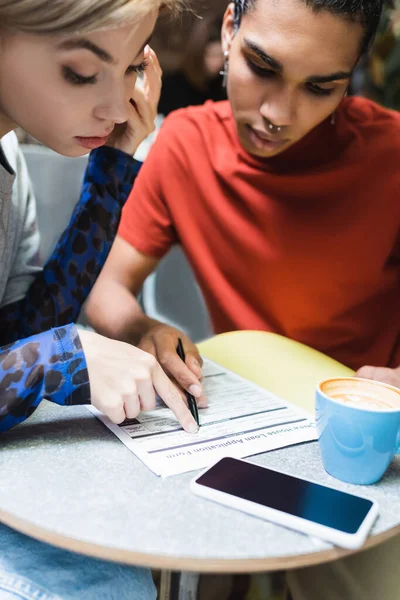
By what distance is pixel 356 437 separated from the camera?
584mm

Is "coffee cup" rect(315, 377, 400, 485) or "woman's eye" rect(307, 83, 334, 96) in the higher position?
"woman's eye" rect(307, 83, 334, 96)

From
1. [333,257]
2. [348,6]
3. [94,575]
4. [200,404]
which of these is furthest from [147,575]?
[348,6]

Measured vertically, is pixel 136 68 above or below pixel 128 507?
above

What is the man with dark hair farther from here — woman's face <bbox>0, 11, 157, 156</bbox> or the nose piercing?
woman's face <bbox>0, 11, 157, 156</bbox>

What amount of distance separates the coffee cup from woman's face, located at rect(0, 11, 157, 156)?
1.37 feet

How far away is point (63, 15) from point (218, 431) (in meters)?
0.47

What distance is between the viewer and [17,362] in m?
0.65

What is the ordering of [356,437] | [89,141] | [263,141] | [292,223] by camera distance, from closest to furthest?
[356,437], [89,141], [263,141], [292,223]

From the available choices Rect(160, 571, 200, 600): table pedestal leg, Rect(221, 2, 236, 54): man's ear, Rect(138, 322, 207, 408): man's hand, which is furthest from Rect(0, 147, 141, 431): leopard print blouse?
Rect(160, 571, 200, 600): table pedestal leg

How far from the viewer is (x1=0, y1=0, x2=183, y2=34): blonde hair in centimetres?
64

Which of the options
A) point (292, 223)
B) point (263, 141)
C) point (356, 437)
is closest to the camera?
point (356, 437)

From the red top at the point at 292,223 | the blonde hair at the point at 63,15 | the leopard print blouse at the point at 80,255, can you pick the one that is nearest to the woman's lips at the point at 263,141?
the red top at the point at 292,223

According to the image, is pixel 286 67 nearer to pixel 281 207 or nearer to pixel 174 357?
pixel 281 207

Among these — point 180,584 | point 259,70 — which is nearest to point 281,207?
point 259,70
